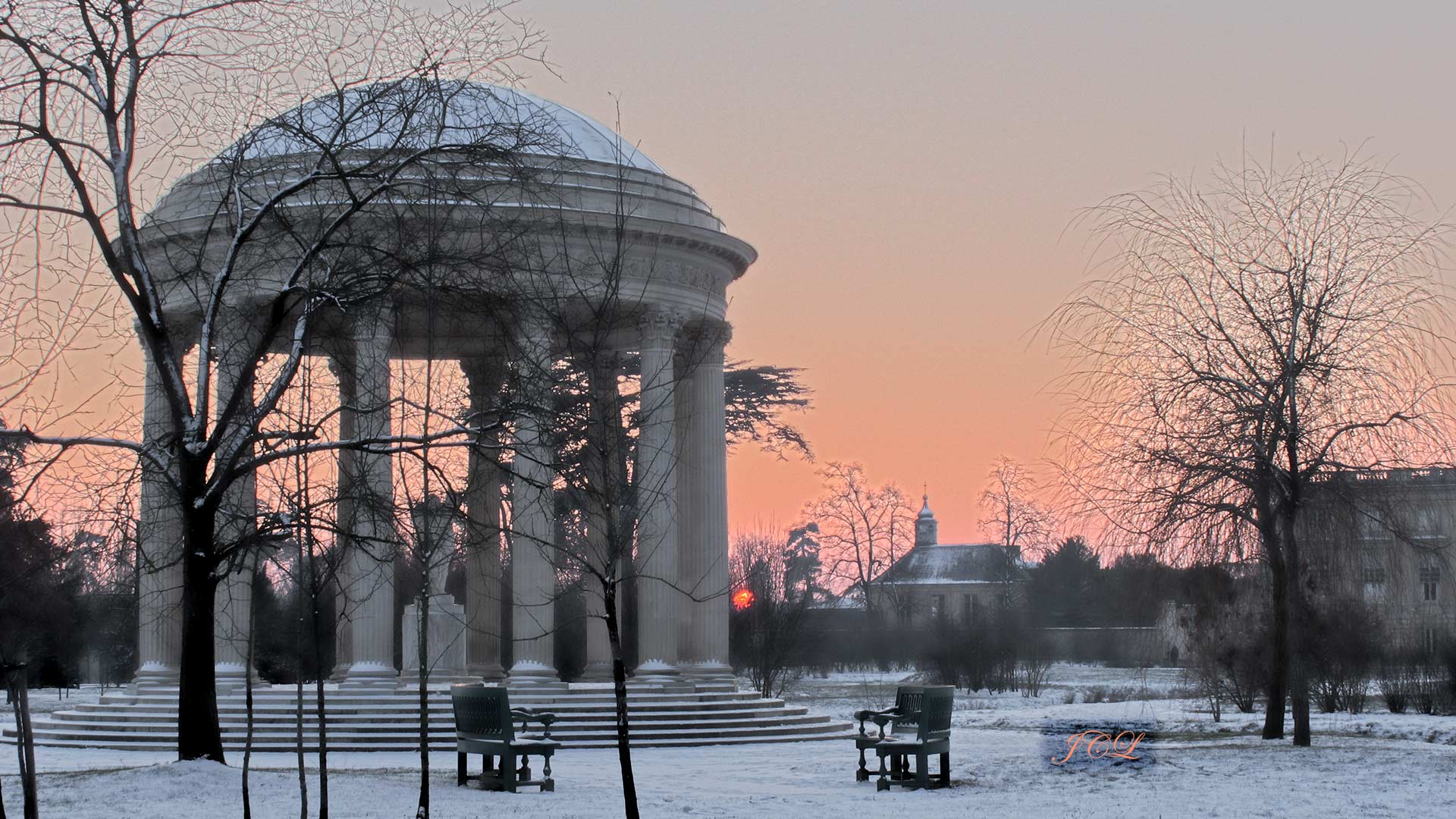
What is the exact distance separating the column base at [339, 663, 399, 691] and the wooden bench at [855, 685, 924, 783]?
13.7 m

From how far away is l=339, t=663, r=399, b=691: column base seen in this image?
33.2 metres

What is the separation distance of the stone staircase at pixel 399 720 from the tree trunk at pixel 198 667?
961cm

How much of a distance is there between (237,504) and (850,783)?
893 centimetres

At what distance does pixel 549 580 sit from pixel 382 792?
1717 cm

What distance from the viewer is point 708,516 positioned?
38062 mm

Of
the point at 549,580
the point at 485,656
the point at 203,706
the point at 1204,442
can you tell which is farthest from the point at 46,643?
the point at 1204,442

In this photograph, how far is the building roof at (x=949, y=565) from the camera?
344 ft

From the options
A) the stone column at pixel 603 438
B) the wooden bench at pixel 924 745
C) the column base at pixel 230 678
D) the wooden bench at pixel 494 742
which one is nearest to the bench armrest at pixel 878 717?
→ the wooden bench at pixel 924 745

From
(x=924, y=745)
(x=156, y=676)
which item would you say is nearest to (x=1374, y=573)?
(x=924, y=745)

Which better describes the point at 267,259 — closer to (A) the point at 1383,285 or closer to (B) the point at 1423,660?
(A) the point at 1383,285

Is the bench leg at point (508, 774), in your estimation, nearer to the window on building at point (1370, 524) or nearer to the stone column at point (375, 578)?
the stone column at point (375, 578)

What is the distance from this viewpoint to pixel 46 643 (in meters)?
53.5

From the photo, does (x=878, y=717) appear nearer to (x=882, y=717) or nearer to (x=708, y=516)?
(x=882, y=717)

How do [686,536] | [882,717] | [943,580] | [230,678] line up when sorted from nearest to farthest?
[882,717] → [230,678] → [686,536] → [943,580]
